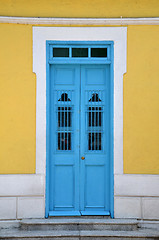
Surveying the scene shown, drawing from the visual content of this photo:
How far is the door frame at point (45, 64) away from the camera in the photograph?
606cm

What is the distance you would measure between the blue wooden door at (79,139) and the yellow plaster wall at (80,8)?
0.93 m

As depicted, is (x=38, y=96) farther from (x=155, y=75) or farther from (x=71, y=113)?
(x=155, y=75)

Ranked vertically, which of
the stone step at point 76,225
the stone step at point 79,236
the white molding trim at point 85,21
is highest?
the white molding trim at point 85,21

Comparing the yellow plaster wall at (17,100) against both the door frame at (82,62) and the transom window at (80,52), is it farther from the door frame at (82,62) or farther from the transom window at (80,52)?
the transom window at (80,52)

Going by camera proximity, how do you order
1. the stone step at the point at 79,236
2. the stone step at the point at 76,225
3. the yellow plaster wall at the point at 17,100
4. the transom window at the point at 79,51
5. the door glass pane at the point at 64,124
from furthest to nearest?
the door glass pane at the point at 64,124 < the transom window at the point at 79,51 < the yellow plaster wall at the point at 17,100 < the stone step at the point at 76,225 < the stone step at the point at 79,236

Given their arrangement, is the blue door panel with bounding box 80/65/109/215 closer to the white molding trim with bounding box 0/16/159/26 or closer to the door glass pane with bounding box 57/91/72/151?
the door glass pane with bounding box 57/91/72/151

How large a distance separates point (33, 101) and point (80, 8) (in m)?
1.86

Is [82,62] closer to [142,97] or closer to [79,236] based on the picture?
[142,97]

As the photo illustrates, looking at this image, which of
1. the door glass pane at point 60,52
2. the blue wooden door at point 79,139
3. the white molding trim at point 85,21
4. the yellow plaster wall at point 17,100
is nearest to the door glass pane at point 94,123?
the blue wooden door at point 79,139

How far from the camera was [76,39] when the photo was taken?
611 cm

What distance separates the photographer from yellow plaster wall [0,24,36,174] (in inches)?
238

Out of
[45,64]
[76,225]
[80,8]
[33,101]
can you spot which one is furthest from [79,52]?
[76,225]

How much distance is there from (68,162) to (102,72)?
1.76m

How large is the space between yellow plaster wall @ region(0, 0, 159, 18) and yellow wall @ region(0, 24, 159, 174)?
0.27m
